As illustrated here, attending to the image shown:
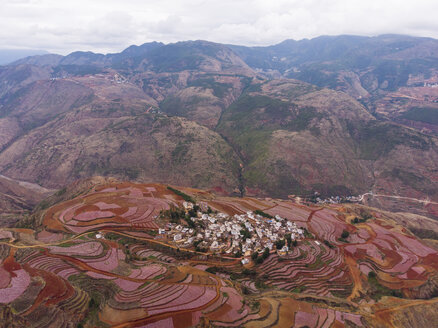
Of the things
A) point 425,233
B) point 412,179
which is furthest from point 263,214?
point 412,179

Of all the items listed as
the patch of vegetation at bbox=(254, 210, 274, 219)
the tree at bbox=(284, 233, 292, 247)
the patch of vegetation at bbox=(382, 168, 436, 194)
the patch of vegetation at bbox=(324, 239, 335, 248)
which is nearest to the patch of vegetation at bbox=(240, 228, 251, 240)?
the tree at bbox=(284, 233, 292, 247)

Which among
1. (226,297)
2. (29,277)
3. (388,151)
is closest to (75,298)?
(29,277)

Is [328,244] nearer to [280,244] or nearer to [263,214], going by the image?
[280,244]

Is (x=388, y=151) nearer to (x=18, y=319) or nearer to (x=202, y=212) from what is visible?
(x=202, y=212)

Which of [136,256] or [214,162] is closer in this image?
Result: [136,256]

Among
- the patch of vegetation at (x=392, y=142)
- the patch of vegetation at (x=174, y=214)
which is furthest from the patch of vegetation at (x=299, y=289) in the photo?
the patch of vegetation at (x=392, y=142)

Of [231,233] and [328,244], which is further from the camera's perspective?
[328,244]
